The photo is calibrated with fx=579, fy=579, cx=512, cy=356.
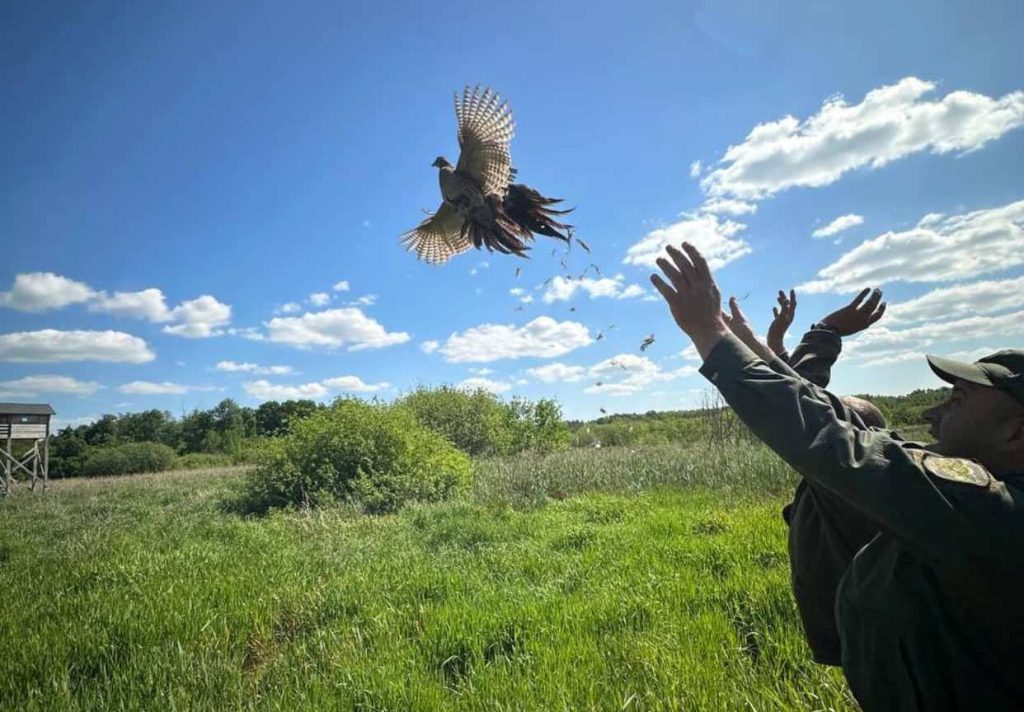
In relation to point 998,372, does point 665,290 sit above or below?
above

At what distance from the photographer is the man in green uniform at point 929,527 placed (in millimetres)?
1364

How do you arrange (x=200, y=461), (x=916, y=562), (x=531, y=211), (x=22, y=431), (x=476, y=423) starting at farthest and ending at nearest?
(x=200, y=461), (x=476, y=423), (x=22, y=431), (x=531, y=211), (x=916, y=562)

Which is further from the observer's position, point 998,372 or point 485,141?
point 485,141

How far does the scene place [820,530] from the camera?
75.0 inches

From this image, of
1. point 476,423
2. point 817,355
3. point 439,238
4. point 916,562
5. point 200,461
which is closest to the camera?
point 916,562

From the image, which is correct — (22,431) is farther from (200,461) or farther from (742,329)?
(742,329)

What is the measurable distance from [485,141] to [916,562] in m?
5.25

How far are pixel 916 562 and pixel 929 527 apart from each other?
23 centimetres

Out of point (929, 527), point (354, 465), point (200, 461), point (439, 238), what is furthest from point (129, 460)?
point (929, 527)

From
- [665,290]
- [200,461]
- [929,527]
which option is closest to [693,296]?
[665,290]

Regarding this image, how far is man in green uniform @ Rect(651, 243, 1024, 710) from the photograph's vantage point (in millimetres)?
1364

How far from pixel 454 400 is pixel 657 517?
A: 2667cm

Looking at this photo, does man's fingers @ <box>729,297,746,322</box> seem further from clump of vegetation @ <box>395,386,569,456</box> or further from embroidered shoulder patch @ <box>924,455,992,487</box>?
clump of vegetation @ <box>395,386,569,456</box>

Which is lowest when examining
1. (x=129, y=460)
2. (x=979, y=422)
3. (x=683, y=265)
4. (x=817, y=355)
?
(x=129, y=460)
